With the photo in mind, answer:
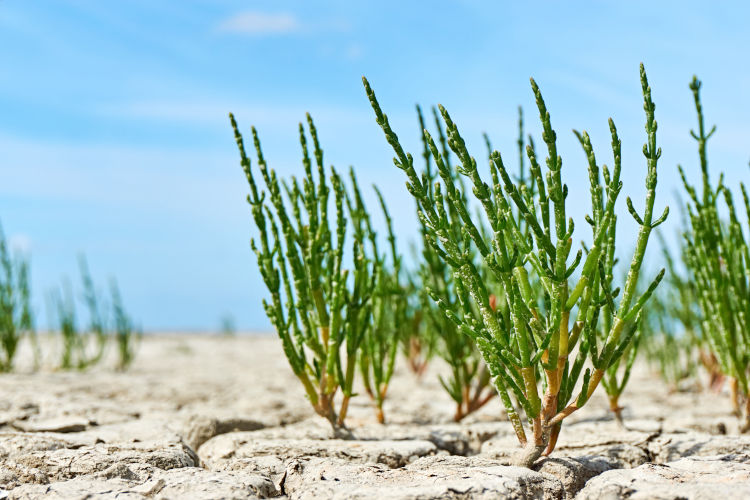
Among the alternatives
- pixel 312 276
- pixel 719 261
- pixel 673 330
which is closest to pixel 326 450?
pixel 312 276

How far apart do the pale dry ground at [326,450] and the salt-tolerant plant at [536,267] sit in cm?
24

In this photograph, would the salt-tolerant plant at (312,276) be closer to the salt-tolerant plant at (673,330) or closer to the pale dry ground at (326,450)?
the pale dry ground at (326,450)

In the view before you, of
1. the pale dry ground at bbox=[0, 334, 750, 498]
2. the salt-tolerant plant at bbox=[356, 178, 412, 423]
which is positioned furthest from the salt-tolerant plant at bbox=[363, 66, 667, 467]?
the salt-tolerant plant at bbox=[356, 178, 412, 423]

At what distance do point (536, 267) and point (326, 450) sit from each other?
0.95 m

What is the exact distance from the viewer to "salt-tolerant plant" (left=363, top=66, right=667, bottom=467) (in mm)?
1859

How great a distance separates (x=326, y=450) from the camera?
2.35 m

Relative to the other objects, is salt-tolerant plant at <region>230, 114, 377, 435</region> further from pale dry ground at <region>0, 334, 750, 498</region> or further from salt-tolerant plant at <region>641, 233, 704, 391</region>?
salt-tolerant plant at <region>641, 233, 704, 391</region>

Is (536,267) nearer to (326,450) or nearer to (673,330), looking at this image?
(326,450)

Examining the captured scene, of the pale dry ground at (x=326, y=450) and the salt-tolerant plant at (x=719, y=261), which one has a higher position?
the salt-tolerant plant at (x=719, y=261)

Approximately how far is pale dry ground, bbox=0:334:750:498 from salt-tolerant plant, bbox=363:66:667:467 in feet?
0.79

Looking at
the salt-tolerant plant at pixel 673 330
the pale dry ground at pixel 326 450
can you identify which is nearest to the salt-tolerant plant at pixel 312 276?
the pale dry ground at pixel 326 450

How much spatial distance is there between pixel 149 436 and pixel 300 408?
976mm

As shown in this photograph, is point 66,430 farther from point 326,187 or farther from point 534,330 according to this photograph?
point 534,330

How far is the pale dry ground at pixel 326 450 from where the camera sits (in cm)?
188
